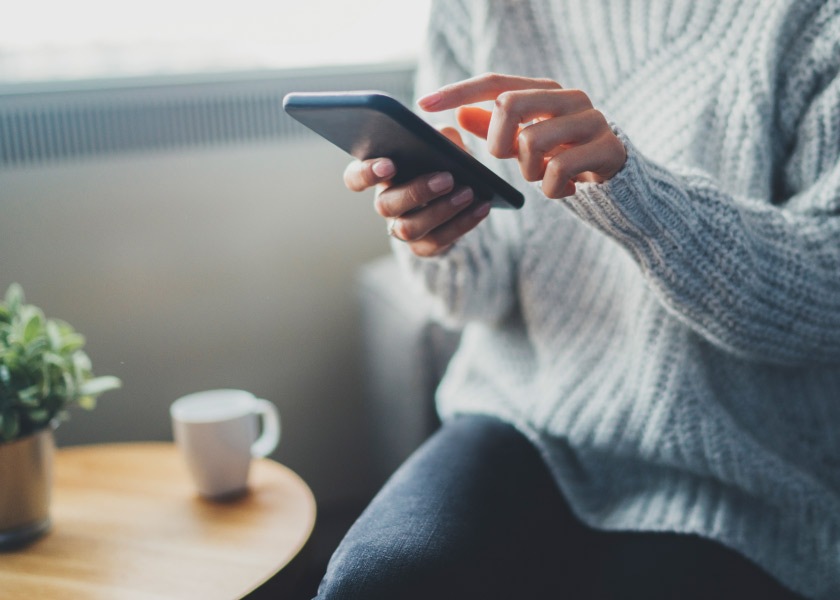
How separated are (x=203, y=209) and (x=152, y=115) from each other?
0.16 m

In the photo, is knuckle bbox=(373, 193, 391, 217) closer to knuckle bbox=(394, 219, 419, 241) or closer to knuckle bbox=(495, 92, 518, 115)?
knuckle bbox=(394, 219, 419, 241)

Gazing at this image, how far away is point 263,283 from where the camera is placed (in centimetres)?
116

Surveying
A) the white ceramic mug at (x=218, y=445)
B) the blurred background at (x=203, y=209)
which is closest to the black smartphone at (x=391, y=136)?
the white ceramic mug at (x=218, y=445)

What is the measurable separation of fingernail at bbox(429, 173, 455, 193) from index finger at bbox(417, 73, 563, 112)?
5cm

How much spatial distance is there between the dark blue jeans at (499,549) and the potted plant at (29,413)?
0.99 feet

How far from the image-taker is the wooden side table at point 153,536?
1.88ft

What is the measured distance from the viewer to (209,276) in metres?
1.13

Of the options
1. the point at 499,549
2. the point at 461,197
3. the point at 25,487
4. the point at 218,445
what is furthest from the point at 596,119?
the point at 25,487

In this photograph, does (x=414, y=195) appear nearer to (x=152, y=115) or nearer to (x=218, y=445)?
(x=218, y=445)

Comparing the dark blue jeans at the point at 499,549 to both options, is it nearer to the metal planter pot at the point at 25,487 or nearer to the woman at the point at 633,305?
the woman at the point at 633,305

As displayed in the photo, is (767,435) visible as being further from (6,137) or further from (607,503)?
(6,137)

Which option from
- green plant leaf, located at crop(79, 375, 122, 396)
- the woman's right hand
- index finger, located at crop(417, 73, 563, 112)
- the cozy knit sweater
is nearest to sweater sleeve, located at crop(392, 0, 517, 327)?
the cozy knit sweater

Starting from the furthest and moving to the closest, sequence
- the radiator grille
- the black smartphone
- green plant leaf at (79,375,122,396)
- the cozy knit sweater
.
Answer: the radiator grille → green plant leaf at (79,375,122,396) → the cozy knit sweater → the black smartphone

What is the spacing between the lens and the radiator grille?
0.98m
